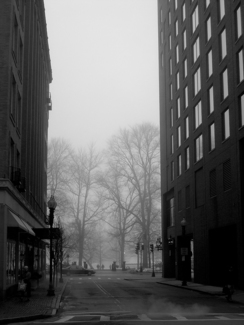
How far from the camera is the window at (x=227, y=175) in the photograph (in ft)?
122

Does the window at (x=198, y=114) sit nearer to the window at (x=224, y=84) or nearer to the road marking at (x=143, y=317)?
the window at (x=224, y=84)

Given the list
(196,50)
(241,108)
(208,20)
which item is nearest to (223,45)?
(208,20)

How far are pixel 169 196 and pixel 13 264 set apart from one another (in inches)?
1225

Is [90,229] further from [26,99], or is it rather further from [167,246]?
[26,99]

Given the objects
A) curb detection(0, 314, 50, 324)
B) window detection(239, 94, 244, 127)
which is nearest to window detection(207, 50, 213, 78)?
window detection(239, 94, 244, 127)

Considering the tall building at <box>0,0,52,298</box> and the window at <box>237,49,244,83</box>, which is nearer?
the tall building at <box>0,0,52,298</box>

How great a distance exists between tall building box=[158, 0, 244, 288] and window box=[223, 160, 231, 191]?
0.07 meters

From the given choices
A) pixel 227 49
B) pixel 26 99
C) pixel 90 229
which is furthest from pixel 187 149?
pixel 90 229

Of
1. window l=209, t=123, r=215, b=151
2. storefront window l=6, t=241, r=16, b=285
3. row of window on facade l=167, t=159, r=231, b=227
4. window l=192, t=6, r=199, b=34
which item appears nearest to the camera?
storefront window l=6, t=241, r=16, b=285

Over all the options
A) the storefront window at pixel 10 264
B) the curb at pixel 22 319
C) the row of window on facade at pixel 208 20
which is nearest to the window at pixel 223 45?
the row of window on facade at pixel 208 20

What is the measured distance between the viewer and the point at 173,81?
56.8 metres

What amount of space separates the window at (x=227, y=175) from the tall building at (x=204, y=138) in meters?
0.07

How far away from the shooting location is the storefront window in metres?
28.8

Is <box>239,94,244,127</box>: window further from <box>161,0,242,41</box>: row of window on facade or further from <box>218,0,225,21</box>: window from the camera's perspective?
<box>218,0,225,21</box>: window
